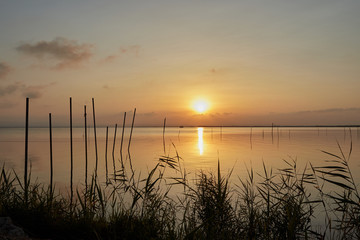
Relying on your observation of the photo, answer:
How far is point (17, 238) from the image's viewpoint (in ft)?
16.1

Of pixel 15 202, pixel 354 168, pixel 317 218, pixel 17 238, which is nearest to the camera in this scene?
pixel 17 238

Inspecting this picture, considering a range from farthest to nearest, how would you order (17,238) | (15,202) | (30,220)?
(15,202), (30,220), (17,238)

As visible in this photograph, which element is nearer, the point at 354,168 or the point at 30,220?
the point at 30,220

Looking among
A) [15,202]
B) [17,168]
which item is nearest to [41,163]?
[17,168]

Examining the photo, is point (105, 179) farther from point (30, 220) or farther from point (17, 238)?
point (17, 238)

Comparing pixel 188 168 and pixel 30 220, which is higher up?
pixel 30 220

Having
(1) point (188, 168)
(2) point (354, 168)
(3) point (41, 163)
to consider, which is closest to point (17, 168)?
(3) point (41, 163)

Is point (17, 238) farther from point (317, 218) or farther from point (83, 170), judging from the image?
point (83, 170)

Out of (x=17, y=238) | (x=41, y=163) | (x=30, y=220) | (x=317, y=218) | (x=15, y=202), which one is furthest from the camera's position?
(x=41, y=163)

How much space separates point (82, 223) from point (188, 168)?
59.8 feet

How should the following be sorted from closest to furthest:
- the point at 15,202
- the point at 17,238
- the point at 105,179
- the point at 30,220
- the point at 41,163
→ the point at 17,238, the point at 30,220, the point at 15,202, the point at 105,179, the point at 41,163

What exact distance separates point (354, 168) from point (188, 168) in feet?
43.2

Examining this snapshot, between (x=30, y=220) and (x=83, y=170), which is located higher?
(x=30, y=220)

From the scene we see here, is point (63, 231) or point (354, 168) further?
point (354, 168)
